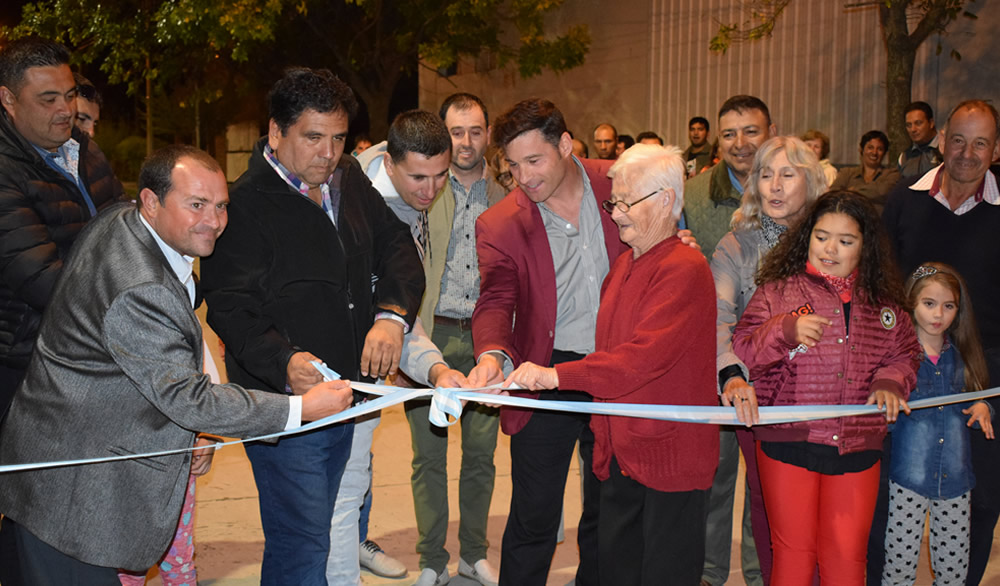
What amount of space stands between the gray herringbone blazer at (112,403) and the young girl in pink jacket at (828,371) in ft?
6.44

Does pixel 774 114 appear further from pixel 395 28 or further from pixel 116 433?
pixel 116 433

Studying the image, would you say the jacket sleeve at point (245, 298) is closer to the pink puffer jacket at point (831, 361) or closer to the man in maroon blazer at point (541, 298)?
the man in maroon blazer at point (541, 298)

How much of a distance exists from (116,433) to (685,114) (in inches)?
524

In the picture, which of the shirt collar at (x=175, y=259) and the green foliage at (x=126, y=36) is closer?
the shirt collar at (x=175, y=259)

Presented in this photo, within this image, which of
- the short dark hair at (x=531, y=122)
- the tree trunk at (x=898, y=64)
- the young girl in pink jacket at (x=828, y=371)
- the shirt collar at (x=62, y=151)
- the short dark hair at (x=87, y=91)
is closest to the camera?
the young girl in pink jacket at (x=828, y=371)

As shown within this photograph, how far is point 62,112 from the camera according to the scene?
3.98 meters

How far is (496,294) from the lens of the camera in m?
3.93

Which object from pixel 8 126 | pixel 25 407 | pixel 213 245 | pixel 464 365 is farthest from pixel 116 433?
Answer: pixel 464 365

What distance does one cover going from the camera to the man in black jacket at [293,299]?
3264mm

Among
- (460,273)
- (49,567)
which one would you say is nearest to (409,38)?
(460,273)

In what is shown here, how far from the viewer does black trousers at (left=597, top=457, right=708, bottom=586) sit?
11.2 ft

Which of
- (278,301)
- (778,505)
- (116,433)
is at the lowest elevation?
(778,505)

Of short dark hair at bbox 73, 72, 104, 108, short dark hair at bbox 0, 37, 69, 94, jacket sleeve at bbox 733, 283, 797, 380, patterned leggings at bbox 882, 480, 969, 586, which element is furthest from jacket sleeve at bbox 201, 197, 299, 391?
patterned leggings at bbox 882, 480, 969, 586

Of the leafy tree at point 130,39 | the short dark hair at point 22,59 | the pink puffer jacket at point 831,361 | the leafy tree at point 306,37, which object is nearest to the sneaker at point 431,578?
the pink puffer jacket at point 831,361
